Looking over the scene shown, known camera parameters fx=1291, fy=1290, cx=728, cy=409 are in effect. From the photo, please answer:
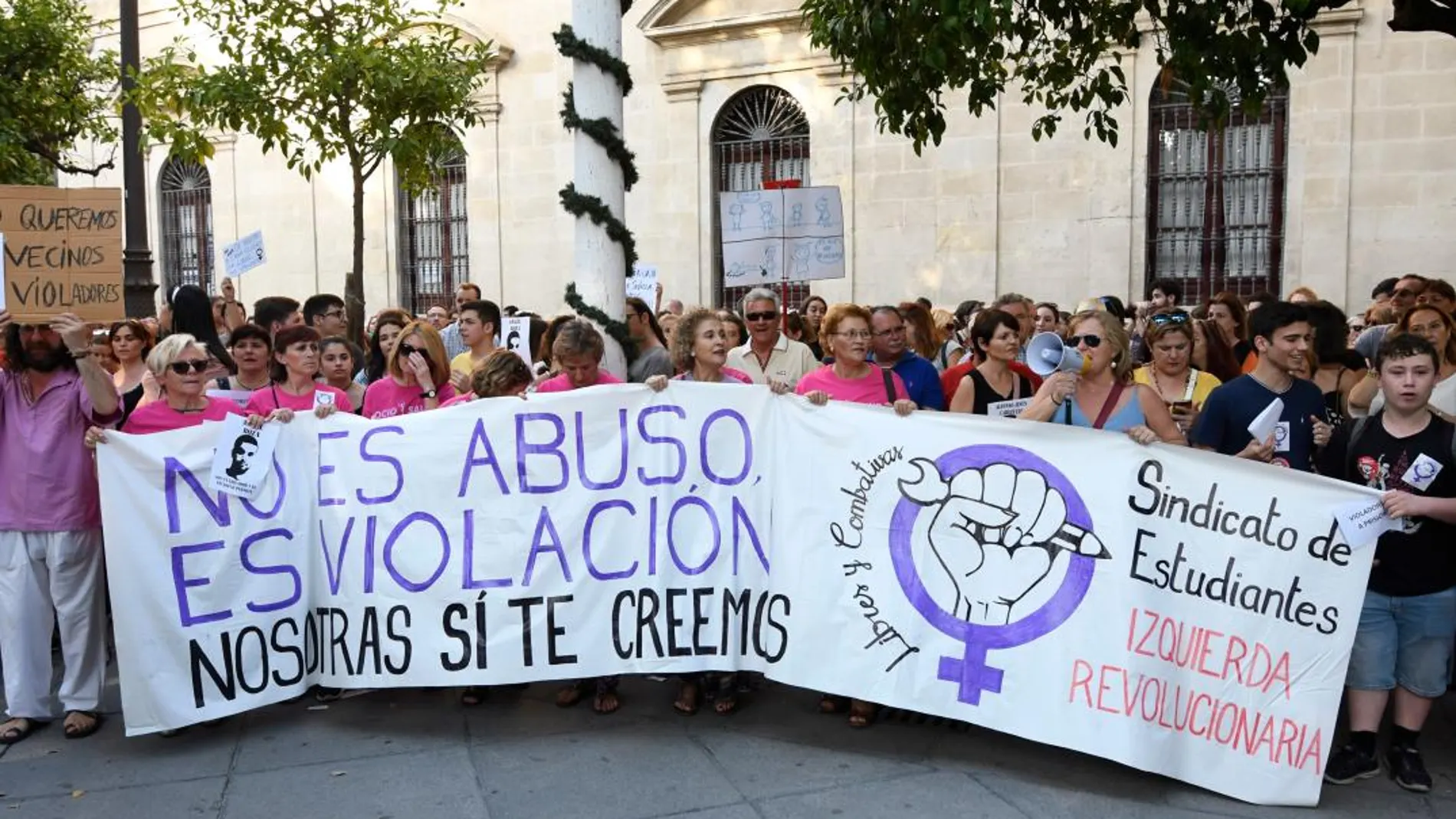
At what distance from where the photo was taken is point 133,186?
38.8 ft

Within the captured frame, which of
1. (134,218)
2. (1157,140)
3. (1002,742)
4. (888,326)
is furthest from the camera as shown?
(1157,140)

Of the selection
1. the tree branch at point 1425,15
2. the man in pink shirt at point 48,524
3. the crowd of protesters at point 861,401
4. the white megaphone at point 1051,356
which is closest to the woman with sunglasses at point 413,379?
the crowd of protesters at point 861,401

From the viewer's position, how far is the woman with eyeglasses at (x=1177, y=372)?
6.26m

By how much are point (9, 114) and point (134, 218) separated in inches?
111

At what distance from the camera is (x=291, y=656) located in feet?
17.5

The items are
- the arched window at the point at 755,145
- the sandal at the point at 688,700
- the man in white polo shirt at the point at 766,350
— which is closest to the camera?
the sandal at the point at 688,700

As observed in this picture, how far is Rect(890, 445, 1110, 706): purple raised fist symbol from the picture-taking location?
4.77 metres

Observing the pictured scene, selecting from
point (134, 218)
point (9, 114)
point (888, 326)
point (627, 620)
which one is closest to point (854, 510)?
point (627, 620)

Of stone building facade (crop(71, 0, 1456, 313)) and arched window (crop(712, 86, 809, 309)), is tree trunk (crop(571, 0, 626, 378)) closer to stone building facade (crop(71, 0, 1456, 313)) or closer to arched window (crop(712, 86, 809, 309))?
stone building facade (crop(71, 0, 1456, 313))

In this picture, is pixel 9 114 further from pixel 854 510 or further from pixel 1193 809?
pixel 1193 809

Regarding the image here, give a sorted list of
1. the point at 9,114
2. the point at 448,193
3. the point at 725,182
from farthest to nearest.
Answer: the point at 448,193 < the point at 725,182 < the point at 9,114

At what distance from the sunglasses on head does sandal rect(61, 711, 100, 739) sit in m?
5.17

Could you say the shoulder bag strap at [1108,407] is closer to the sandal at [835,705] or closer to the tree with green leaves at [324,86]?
the sandal at [835,705]

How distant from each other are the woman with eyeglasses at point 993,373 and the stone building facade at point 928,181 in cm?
869
